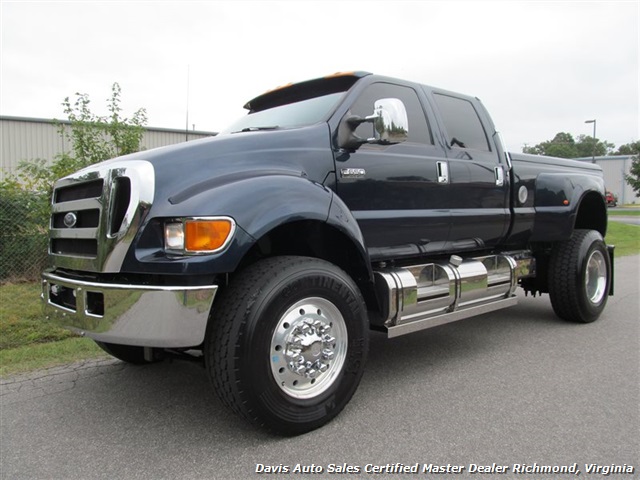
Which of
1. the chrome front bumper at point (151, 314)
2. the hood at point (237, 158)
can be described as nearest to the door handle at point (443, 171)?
the hood at point (237, 158)

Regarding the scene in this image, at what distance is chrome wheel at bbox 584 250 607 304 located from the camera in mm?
5801

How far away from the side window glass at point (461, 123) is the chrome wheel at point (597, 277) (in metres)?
2.09

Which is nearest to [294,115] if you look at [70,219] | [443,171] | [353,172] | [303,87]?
[303,87]

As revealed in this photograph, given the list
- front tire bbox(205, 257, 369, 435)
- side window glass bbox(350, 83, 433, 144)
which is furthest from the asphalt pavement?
side window glass bbox(350, 83, 433, 144)

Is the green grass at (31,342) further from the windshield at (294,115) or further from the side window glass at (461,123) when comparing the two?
the side window glass at (461,123)

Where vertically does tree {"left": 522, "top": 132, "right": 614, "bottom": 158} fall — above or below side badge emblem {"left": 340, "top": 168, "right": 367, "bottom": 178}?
above

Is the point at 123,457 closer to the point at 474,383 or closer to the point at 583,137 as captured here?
the point at 474,383

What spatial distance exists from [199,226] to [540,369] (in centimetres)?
294

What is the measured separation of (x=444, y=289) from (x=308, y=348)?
1.54 meters

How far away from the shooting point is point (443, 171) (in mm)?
4219

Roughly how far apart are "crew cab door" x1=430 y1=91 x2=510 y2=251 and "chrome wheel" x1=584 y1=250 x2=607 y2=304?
1.62 metres

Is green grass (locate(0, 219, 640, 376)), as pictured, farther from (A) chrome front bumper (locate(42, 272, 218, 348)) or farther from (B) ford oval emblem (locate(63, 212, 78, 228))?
(A) chrome front bumper (locate(42, 272, 218, 348))

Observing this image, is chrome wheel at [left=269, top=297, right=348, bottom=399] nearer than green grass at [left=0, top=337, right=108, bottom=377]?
Yes

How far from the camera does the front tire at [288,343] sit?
2672mm
